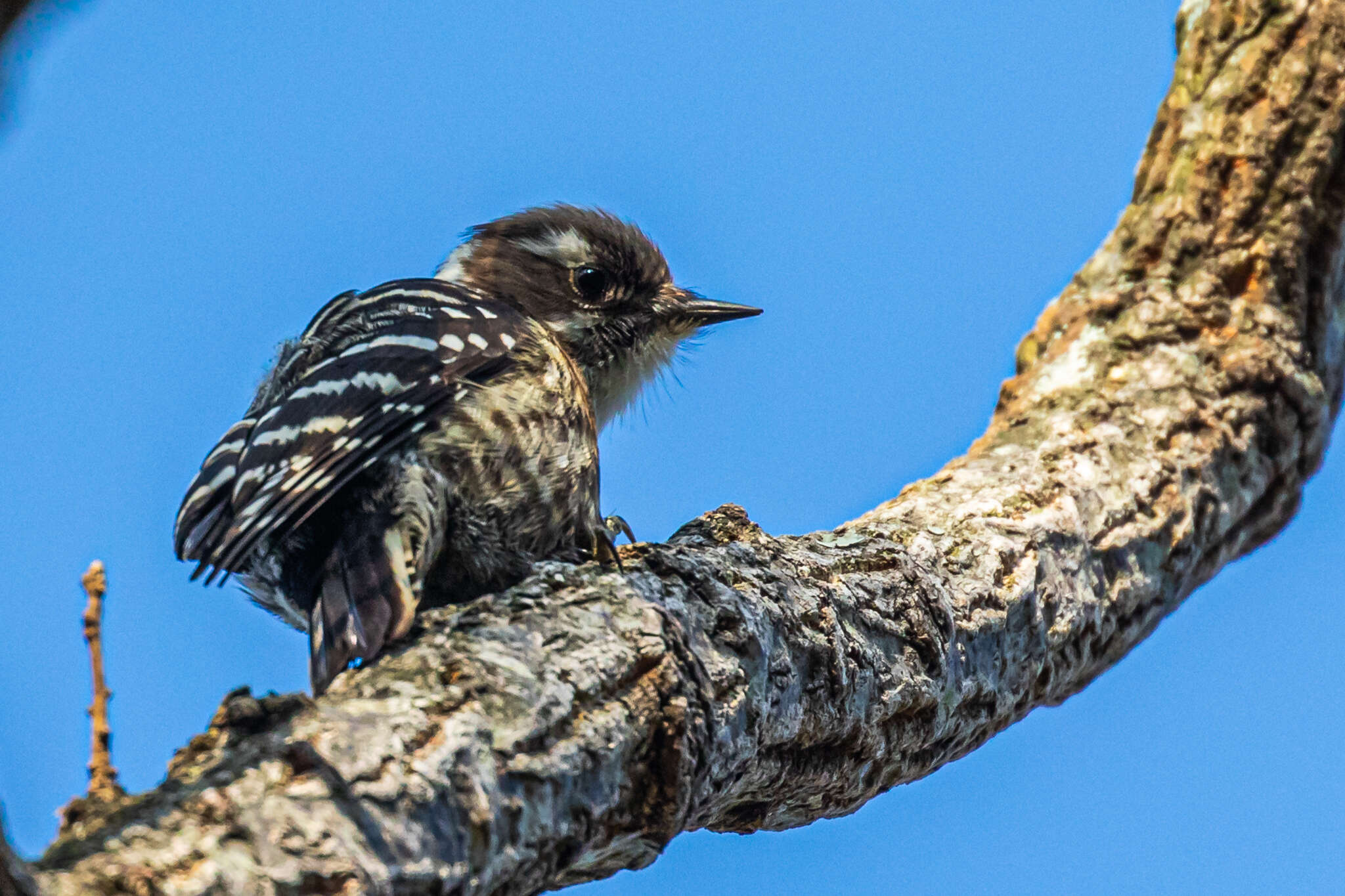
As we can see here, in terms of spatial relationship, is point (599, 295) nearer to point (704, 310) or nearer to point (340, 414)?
point (704, 310)

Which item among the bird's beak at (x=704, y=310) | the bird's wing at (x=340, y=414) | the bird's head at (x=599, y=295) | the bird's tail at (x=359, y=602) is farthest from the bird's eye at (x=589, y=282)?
the bird's tail at (x=359, y=602)

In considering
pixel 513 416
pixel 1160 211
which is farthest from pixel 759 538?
pixel 1160 211

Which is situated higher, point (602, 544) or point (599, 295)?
point (599, 295)

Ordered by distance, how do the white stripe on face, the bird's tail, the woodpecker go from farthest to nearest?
1. the white stripe on face
2. the woodpecker
3. the bird's tail

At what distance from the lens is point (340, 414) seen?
11.7 ft

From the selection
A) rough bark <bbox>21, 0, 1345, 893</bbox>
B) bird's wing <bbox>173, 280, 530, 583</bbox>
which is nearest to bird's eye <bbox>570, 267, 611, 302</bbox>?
bird's wing <bbox>173, 280, 530, 583</bbox>

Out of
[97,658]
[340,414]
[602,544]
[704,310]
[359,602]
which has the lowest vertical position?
[97,658]

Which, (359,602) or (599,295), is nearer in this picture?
(359,602)

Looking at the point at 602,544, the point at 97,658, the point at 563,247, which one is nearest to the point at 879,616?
the point at 602,544

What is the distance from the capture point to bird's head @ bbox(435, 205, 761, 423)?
4.99 meters

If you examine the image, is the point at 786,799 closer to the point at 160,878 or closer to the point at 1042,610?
the point at 1042,610

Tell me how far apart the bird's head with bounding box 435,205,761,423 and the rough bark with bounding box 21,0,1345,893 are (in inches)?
55.0

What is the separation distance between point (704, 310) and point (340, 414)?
1969mm

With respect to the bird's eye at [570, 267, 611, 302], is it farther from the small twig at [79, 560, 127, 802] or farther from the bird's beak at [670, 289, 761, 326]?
the small twig at [79, 560, 127, 802]
